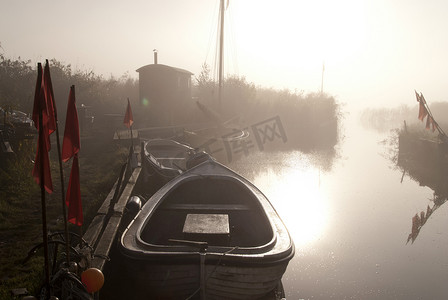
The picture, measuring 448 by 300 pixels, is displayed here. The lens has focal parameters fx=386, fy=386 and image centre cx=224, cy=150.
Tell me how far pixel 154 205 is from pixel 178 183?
1.42m

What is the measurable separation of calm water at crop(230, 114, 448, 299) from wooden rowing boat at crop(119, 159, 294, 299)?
5.45 ft

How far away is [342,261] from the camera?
30.7 ft

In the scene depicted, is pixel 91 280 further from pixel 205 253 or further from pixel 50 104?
pixel 50 104

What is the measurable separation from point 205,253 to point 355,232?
7.17 m

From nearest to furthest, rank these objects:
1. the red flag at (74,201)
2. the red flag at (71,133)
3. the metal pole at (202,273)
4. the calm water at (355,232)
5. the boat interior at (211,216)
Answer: the red flag at (71,133) < the red flag at (74,201) < the metal pole at (202,273) < the boat interior at (211,216) < the calm water at (355,232)

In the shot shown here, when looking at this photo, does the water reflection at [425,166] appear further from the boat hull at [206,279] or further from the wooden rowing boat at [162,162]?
the boat hull at [206,279]

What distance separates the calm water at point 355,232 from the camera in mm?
8234

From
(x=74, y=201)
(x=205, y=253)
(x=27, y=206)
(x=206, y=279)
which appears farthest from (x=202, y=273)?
(x=27, y=206)

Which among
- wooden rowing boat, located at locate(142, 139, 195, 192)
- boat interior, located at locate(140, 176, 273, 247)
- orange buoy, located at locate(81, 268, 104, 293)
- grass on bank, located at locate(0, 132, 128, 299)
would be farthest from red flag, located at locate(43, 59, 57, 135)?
wooden rowing boat, located at locate(142, 139, 195, 192)

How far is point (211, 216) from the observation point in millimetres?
7672

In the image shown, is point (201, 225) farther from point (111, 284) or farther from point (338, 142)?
point (338, 142)

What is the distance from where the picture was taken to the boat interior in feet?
23.5

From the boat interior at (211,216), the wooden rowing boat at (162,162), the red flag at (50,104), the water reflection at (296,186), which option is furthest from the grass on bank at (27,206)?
the water reflection at (296,186)

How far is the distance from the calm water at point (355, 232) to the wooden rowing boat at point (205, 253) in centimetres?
166
